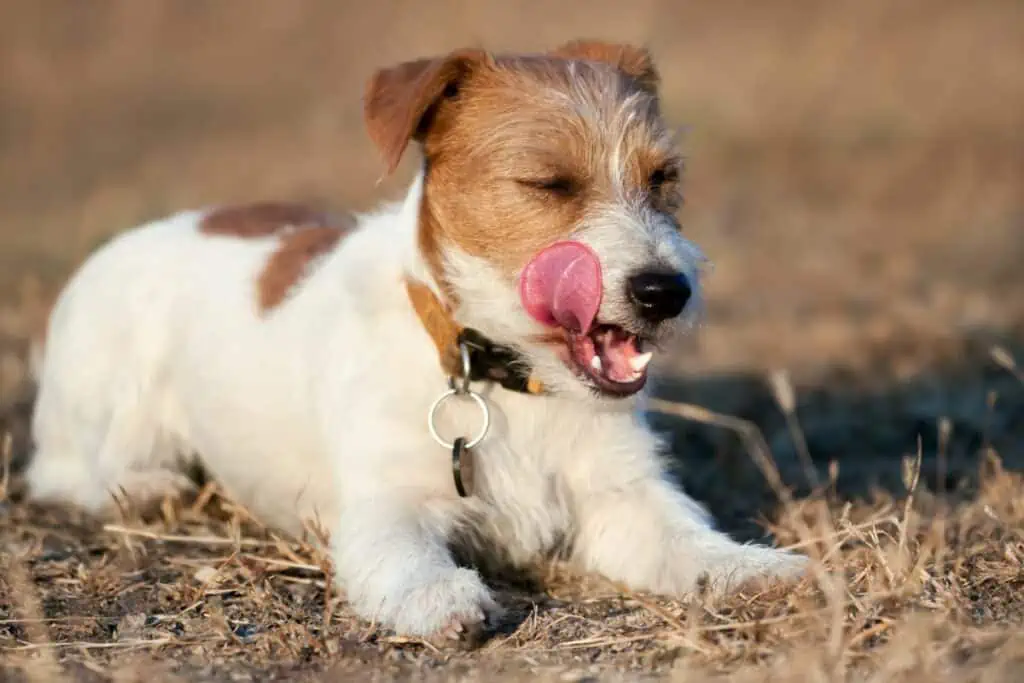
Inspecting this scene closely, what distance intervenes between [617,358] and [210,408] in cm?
163

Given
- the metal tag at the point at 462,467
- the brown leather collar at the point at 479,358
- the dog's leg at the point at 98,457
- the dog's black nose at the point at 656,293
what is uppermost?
the dog's black nose at the point at 656,293

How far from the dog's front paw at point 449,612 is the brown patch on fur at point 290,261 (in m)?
1.59

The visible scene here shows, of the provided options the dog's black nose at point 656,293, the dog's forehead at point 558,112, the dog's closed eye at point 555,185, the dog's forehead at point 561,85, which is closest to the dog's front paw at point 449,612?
the dog's black nose at point 656,293

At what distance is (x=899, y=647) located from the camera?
2791 mm

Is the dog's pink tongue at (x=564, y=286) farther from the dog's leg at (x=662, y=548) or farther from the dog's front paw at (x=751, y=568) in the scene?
the dog's front paw at (x=751, y=568)

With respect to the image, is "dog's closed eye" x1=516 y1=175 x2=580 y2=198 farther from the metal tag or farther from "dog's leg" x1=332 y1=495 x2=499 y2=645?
"dog's leg" x1=332 y1=495 x2=499 y2=645

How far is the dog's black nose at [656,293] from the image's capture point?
3660mm

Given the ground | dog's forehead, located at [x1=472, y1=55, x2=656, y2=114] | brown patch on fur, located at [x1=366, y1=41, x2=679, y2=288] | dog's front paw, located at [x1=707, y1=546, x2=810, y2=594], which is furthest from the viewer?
dog's forehead, located at [x1=472, y1=55, x2=656, y2=114]

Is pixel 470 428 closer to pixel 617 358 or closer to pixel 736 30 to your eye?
pixel 617 358

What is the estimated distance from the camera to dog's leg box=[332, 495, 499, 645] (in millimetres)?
3355

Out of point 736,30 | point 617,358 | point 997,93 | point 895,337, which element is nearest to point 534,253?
point 617,358

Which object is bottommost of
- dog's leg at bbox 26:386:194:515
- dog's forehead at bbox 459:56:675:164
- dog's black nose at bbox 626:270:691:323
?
dog's leg at bbox 26:386:194:515

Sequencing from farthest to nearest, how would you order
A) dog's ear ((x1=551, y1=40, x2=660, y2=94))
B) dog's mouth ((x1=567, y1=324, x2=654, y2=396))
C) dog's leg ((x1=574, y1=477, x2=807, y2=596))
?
dog's ear ((x1=551, y1=40, x2=660, y2=94))
dog's mouth ((x1=567, y1=324, x2=654, y2=396))
dog's leg ((x1=574, y1=477, x2=807, y2=596))

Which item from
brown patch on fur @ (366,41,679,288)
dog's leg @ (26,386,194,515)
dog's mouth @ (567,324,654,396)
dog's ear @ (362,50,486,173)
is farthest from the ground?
dog's ear @ (362,50,486,173)
